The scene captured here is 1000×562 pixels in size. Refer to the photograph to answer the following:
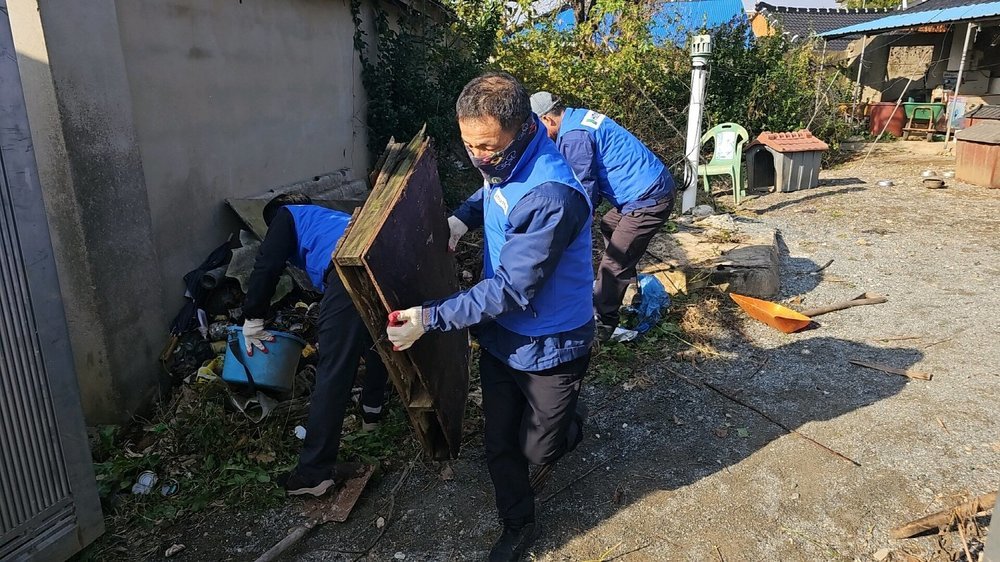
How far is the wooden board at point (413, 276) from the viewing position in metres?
2.35

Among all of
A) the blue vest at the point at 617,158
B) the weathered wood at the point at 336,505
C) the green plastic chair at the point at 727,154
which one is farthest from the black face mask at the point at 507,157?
the green plastic chair at the point at 727,154

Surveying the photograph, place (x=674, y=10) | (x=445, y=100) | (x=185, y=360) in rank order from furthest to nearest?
(x=674, y=10)
(x=445, y=100)
(x=185, y=360)

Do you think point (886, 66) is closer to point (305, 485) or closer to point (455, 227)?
point (455, 227)

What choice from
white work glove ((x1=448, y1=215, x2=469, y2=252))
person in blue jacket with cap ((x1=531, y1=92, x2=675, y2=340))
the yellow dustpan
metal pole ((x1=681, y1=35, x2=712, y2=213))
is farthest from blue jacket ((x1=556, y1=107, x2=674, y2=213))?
metal pole ((x1=681, y1=35, x2=712, y2=213))

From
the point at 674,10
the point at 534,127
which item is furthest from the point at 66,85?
the point at 674,10

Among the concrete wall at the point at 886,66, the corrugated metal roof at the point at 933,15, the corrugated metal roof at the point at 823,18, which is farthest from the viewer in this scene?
the corrugated metal roof at the point at 823,18

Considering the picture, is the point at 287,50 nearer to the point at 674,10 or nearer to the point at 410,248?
the point at 410,248

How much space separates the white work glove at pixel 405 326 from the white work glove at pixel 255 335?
4.81 ft

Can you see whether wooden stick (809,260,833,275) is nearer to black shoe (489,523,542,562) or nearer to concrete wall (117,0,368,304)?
black shoe (489,523,542,562)

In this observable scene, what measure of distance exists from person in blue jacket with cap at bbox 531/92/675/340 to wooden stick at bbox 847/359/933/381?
5.55ft

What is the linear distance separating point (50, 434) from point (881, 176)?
12682mm

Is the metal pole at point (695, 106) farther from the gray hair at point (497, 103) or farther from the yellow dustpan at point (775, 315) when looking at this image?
the gray hair at point (497, 103)

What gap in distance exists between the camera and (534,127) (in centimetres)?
239

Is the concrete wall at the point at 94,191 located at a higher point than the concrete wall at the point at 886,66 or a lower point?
lower
